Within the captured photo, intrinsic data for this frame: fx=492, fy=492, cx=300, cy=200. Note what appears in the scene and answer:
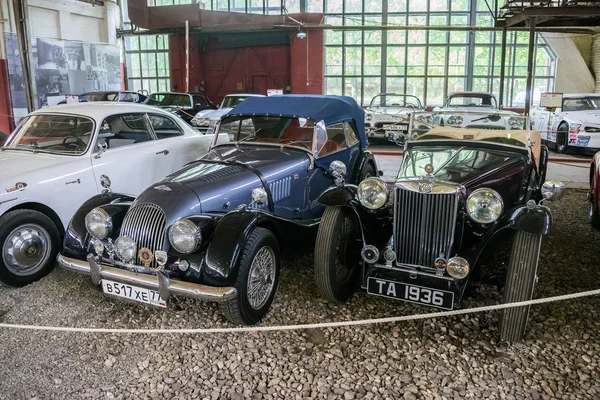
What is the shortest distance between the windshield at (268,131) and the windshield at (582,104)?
9273 mm

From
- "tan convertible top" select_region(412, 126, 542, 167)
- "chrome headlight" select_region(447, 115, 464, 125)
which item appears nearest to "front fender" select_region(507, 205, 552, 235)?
"tan convertible top" select_region(412, 126, 542, 167)

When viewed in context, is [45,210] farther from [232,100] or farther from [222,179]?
[232,100]

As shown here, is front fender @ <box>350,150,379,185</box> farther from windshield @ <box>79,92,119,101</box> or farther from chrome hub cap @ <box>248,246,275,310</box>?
windshield @ <box>79,92,119,101</box>

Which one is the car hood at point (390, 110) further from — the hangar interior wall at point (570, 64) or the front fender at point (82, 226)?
the front fender at point (82, 226)

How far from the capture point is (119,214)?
13.4 feet

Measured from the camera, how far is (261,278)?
387cm

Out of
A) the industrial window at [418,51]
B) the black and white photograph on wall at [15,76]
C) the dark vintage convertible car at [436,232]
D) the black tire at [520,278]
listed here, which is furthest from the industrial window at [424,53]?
the black tire at [520,278]

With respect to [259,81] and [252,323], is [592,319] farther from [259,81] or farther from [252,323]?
[259,81]

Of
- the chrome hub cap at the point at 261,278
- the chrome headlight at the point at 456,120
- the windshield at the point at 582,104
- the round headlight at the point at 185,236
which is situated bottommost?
the chrome hub cap at the point at 261,278

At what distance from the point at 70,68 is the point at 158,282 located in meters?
16.9

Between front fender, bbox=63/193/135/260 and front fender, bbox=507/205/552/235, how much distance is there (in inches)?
120

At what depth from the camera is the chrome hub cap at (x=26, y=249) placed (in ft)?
14.5

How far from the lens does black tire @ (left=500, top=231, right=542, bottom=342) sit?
332cm

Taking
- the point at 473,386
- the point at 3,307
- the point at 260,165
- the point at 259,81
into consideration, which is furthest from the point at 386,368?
the point at 259,81
